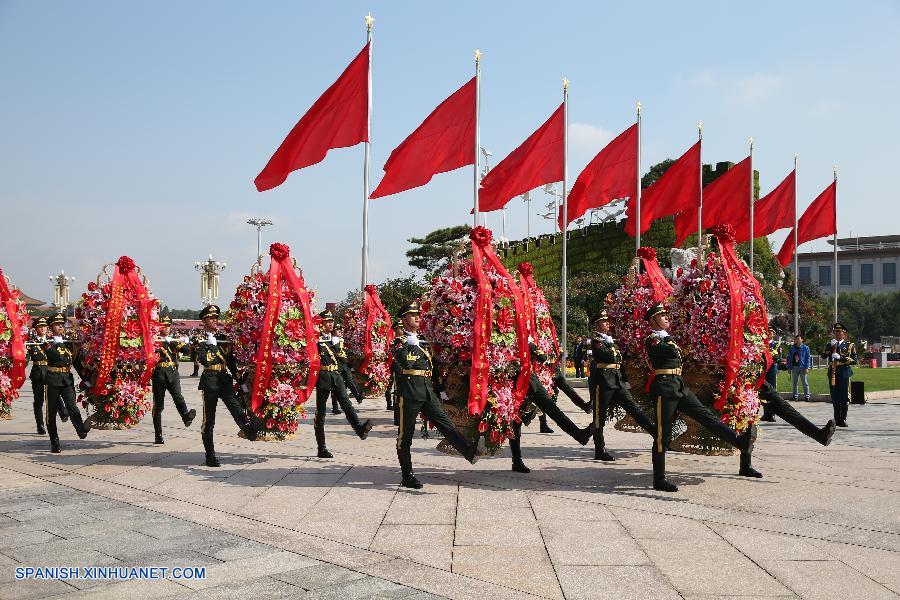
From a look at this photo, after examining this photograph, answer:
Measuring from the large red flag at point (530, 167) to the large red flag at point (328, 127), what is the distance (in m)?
3.16

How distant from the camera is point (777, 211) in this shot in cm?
2281

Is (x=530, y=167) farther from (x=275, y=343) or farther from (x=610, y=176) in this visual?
(x=275, y=343)

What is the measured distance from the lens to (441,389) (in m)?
8.98

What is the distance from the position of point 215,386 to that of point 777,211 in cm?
1819

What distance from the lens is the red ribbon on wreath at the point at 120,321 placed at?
1112 centimetres

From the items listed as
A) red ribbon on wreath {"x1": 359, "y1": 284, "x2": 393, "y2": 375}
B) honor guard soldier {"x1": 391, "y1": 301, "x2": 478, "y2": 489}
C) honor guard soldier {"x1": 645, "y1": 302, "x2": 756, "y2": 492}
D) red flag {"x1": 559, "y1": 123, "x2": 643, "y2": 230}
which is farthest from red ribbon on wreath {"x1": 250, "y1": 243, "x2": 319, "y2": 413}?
red flag {"x1": 559, "y1": 123, "x2": 643, "y2": 230}

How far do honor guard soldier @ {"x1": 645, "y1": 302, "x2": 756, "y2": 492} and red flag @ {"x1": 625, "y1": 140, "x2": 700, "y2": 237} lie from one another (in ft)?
37.7

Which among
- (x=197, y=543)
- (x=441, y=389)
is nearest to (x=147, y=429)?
(x=441, y=389)

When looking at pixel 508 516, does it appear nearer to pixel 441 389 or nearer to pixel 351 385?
pixel 441 389

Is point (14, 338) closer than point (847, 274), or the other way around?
point (14, 338)

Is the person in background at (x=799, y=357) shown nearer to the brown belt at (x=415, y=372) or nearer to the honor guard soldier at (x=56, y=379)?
the brown belt at (x=415, y=372)

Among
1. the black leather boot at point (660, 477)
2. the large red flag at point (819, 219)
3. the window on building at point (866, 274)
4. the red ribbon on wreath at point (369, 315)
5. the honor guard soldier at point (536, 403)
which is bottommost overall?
the black leather boot at point (660, 477)

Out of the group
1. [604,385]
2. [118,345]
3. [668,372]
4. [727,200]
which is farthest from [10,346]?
[727,200]

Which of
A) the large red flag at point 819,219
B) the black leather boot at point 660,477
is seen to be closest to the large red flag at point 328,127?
the black leather boot at point 660,477
